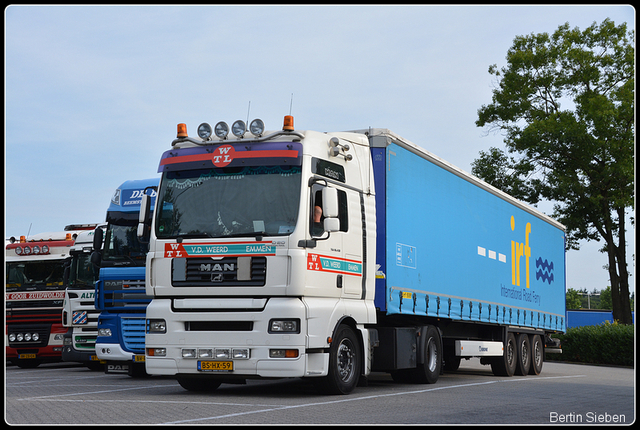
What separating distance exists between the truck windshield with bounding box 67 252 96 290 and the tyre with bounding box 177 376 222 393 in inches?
237

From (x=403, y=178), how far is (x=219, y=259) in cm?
372

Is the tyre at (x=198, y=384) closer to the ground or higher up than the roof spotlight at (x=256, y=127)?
closer to the ground

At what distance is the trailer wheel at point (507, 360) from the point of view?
1733 centimetres

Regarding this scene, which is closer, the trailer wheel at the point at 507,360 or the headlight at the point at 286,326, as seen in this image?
the headlight at the point at 286,326

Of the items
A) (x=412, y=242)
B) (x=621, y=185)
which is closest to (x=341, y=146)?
(x=412, y=242)

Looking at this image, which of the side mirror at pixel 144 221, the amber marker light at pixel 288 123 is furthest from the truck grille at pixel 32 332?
the amber marker light at pixel 288 123

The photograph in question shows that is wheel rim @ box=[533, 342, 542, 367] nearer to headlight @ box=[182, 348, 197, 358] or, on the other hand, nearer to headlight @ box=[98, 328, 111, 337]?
headlight @ box=[98, 328, 111, 337]

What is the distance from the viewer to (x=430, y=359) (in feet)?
44.7

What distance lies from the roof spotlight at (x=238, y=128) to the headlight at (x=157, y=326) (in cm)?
277

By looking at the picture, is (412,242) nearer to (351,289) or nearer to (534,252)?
(351,289)

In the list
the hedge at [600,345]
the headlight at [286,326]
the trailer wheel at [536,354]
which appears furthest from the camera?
the hedge at [600,345]

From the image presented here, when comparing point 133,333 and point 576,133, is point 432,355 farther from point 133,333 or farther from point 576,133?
point 576,133

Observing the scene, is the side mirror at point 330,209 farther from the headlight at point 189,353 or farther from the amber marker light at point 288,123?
the headlight at point 189,353

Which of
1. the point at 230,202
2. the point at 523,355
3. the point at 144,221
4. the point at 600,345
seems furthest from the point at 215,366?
the point at 600,345
